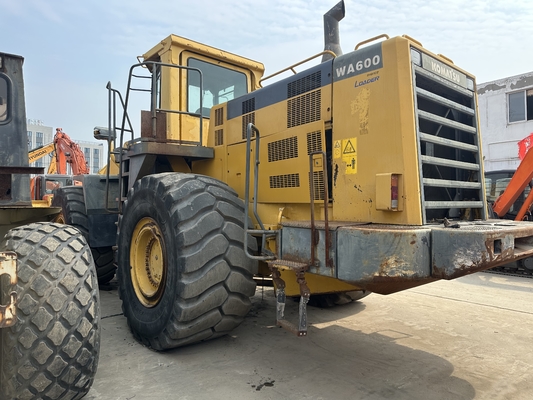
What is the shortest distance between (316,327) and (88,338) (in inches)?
104

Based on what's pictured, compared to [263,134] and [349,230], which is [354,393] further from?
[263,134]

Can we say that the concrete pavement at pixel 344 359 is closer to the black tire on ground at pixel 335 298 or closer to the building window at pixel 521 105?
the black tire on ground at pixel 335 298

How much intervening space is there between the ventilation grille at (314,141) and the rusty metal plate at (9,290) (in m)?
2.35

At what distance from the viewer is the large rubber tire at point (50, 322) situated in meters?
2.31

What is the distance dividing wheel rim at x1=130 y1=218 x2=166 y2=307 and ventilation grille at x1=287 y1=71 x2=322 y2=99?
1.78m

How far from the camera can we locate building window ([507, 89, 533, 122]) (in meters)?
18.9

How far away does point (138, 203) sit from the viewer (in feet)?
13.6

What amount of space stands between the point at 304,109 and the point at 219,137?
4.67ft

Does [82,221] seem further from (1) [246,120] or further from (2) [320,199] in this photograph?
(2) [320,199]

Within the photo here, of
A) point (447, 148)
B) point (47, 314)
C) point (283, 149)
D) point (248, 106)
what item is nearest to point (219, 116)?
point (248, 106)

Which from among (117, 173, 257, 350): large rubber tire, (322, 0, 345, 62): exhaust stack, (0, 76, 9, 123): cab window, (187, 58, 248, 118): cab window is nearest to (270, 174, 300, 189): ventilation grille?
(117, 173, 257, 350): large rubber tire

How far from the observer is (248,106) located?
450 centimetres

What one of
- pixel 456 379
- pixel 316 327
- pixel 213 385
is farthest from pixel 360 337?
pixel 213 385

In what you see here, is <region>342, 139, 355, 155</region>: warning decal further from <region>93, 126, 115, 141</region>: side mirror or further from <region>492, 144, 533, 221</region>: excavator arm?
<region>492, 144, 533, 221</region>: excavator arm
